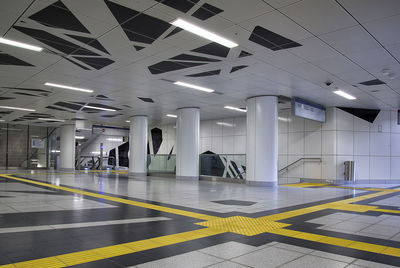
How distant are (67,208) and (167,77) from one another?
268 inches

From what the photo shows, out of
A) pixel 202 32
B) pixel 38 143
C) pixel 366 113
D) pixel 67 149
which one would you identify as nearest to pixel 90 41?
pixel 202 32

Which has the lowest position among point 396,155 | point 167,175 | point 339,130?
point 167,175

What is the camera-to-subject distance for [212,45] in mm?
8938

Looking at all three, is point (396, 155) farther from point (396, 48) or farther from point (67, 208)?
point (67, 208)

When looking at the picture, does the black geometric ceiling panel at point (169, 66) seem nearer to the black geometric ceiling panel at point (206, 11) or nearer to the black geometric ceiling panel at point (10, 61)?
the black geometric ceiling panel at point (206, 11)

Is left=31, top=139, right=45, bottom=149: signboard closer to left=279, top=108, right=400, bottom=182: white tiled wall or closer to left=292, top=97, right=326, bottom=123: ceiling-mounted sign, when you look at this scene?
left=279, top=108, right=400, bottom=182: white tiled wall

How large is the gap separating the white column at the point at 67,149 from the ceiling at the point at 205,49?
15.7 metres

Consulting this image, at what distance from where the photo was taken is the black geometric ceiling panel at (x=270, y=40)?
8.02 meters

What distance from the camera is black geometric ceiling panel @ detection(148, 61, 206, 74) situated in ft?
35.2

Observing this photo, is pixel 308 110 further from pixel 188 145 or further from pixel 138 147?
pixel 138 147

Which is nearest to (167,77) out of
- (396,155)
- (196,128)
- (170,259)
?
(196,128)

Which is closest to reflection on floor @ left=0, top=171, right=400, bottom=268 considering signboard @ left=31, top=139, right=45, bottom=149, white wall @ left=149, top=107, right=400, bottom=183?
white wall @ left=149, top=107, right=400, bottom=183

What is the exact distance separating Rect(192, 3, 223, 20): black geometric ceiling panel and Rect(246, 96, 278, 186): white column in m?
9.29

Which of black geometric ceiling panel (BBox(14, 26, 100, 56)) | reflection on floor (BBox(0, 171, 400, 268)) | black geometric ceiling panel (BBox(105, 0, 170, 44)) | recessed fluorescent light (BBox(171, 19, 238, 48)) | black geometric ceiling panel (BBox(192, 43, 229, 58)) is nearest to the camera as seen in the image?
reflection on floor (BBox(0, 171, 400, 268))
